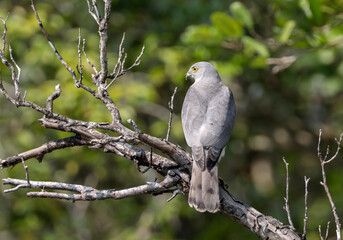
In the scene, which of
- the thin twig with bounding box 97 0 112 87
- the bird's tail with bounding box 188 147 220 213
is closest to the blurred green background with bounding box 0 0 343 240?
the bird's tail with bounding box 188 147 220 213

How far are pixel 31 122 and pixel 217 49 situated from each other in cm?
259

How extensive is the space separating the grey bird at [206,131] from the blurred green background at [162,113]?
119cm

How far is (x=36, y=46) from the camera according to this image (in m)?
7.32

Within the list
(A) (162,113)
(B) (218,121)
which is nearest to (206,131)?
(B) (218,121)

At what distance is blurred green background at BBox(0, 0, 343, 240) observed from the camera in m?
7.06

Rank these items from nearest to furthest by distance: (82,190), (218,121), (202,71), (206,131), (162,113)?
(82,190) → (206,131) → (218,121) → (202,71) → (162,113)

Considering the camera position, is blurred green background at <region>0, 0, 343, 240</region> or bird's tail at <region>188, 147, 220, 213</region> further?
blurred green background at <region>0, 0, 343, 240</region>

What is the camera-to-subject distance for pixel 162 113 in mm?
8125

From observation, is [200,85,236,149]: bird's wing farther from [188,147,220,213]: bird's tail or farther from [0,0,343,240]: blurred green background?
[0,0,343,240]: blurred green background

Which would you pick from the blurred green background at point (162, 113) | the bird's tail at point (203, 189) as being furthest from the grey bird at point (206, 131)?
the blurred green background at point (162, 113)

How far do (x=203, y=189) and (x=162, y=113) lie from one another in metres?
4.45

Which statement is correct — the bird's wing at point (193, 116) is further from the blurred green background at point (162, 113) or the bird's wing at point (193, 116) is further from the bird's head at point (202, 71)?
the blurred green background at point (162, 113)

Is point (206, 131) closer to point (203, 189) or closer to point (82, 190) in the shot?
point (203, 189)

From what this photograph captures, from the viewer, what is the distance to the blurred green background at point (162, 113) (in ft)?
23.2
